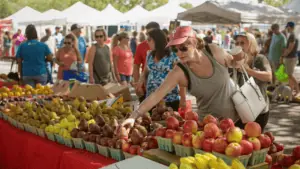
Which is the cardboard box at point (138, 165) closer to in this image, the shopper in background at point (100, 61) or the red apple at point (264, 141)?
the red apple at point (264, 141)

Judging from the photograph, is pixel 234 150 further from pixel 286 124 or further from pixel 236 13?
pixel 236 13

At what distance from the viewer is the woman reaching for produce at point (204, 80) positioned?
3457mm

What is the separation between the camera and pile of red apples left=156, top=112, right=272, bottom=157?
2.54 m

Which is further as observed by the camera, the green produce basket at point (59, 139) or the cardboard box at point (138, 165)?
the green produce basket at point (59, 139)

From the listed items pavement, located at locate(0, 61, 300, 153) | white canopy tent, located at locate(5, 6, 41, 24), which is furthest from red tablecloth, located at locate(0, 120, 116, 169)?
white canopy tent, located at locate(5, 6, 41, 24)

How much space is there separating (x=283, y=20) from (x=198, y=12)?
9.79 ft

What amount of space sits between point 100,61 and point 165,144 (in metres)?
4.54

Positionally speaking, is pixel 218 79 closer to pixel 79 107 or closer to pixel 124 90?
pixel 79 107

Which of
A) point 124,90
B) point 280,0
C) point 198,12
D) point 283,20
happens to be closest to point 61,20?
point 198,12

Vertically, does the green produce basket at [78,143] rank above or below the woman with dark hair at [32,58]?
below

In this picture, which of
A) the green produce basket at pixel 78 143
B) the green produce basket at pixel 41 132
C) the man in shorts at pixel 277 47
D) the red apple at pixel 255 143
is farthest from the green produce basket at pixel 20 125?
the man in shorts at pixel 277 47

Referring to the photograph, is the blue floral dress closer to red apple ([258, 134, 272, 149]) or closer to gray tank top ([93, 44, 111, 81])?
gray tank top ([93, 44, 111, 81])

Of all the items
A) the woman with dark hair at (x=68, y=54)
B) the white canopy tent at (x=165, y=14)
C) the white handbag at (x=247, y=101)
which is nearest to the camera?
the white handbag at (x=247, y=101)

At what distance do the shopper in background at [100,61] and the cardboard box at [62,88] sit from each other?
484mm
